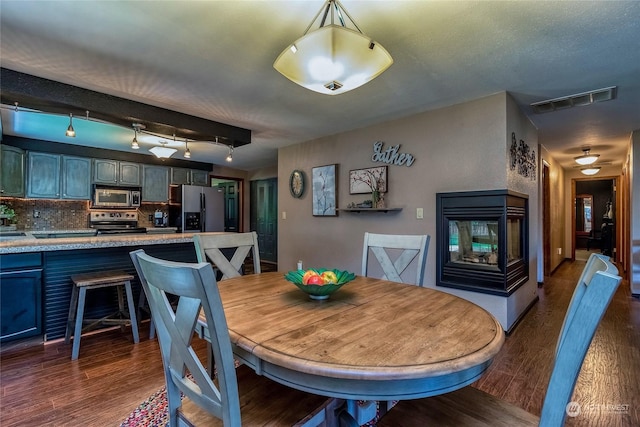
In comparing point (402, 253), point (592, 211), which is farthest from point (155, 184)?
point (592, 211)

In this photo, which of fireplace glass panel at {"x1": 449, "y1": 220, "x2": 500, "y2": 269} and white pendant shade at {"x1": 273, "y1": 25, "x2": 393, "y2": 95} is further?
fireplace glass panel at {"x1": 449, "y1": 220, "x2": 500, "y2": 269}

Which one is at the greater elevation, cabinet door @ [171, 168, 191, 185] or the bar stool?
cabinet door @ [171, 168, 191, 185]

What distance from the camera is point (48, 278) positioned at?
263 centimetres

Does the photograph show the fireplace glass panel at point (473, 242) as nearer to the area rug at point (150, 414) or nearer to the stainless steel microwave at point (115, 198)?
the area rug at point (150, 414)

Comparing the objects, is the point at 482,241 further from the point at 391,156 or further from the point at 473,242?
the point at 391,156

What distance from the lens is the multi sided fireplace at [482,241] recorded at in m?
2.79

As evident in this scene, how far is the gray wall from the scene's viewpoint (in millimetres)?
2838

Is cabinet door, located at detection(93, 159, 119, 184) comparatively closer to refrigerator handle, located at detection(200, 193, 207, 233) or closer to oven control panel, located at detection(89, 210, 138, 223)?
oven control panel, located at detection(89, 210, 138, 223)

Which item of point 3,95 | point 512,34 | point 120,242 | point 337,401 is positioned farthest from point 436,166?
point 3,95

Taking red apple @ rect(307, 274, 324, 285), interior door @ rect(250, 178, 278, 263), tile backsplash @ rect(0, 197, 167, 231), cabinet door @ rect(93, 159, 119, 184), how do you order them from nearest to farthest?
red apple @ rect(307, 274, 324, 285) → tile backsplash @ rect(0, 197, 167, 231) → cabinet door @ rect(93, 159, 119, 184) → interior door @ rect(250, 178, 278, 263)

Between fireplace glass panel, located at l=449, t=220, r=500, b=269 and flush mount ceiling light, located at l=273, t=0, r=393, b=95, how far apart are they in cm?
205

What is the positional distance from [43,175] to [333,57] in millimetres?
5415

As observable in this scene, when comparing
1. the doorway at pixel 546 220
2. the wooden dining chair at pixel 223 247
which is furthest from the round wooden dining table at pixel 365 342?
the doorway at pixel 546 220

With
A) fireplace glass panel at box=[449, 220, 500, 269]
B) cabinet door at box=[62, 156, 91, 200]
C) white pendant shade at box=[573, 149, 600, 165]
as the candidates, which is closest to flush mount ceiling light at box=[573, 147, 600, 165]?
white pendant shade at box=[573, 149, 600, 165]
